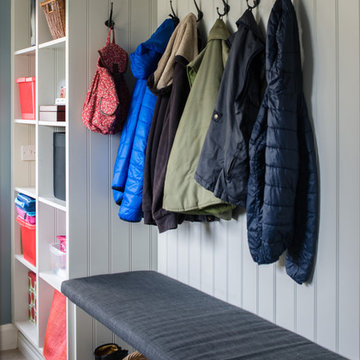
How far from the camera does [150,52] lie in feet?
8.61

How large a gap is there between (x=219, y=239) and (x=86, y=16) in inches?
49.3

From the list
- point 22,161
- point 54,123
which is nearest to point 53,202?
point 54,123

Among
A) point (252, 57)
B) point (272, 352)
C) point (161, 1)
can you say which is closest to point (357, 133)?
point (252, 57)

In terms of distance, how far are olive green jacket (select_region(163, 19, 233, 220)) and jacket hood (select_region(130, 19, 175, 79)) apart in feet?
1.17

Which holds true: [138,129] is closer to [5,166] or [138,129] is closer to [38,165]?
[38,165]

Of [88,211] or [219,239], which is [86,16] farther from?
[219,239]

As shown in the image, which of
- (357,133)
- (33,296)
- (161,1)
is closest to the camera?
(357,133)

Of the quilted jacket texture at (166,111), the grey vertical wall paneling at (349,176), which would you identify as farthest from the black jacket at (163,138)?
the grey vertical wall paneling at (349,176)

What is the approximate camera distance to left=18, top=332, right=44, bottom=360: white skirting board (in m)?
3.37

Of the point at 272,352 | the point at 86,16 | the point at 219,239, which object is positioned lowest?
the point at 272,352

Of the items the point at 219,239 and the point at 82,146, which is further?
the point at 82,146

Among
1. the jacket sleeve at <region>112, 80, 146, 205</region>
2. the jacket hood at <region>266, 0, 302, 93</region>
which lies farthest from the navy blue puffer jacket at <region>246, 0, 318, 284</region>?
the jacket sleeve at <region>112, 80, 146, 205</region>

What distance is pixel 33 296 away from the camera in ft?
11.7

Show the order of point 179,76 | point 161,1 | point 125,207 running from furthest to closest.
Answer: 1. point 161,1
2. point 125,207
3. point 179,76
